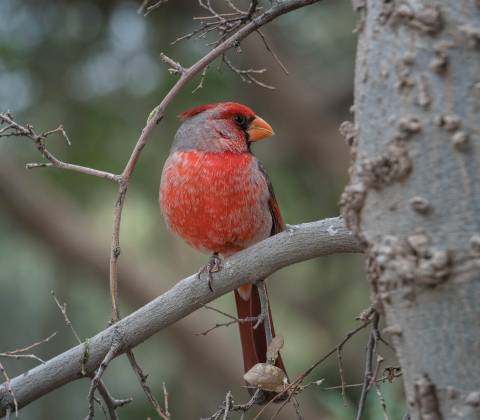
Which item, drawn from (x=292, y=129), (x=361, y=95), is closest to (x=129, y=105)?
(x=292, y=129)

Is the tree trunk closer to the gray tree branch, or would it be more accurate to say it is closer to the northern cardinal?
the gray tree branch

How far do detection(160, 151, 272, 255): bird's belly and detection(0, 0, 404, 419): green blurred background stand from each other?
2.06 m

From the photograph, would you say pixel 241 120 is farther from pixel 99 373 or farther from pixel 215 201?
pixel 99 373

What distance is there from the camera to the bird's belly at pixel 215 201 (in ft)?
11.4

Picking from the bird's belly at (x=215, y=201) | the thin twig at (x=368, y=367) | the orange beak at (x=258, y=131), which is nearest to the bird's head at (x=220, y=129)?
the orange beak at (x=258, y=131)

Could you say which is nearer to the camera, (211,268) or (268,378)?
(268,378)

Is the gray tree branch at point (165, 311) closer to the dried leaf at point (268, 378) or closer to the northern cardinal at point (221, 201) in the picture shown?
the dried leaf at point (268, 378)

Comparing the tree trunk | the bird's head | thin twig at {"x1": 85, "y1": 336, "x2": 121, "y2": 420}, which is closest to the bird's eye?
the bird's head

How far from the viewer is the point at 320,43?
6984 millimetres

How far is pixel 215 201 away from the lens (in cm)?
346

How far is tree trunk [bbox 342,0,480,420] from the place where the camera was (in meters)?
1.42

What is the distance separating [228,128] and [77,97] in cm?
243

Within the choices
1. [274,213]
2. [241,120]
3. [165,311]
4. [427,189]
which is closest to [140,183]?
[241,120]

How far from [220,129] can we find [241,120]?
154 mm
